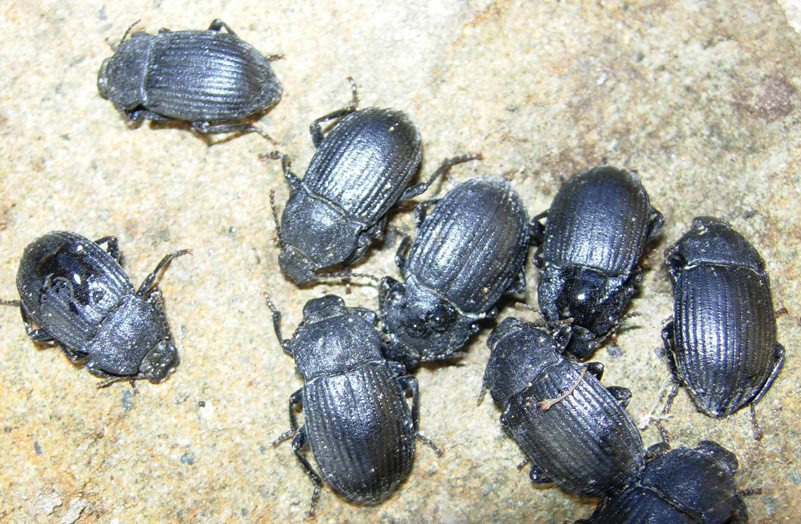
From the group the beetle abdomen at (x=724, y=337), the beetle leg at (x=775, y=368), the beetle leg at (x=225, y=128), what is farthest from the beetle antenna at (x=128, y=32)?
the beetle leg at (x=775, y=368)

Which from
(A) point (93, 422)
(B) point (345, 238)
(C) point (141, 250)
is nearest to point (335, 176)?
(B) point (345, 238)

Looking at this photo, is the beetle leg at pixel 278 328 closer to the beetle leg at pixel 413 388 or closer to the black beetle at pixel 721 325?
the beetle leg at pixel 413 388

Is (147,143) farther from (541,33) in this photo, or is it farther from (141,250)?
(541,33)

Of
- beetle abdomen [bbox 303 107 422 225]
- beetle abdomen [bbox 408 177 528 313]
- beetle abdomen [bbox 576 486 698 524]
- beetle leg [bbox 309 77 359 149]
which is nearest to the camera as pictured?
beetle abdomen [bbox 576 486 698 524]

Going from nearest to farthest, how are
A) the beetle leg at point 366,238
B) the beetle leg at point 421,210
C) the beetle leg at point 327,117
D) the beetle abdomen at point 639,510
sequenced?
the beetle abdomen at point 639,510
the beetle leg at point 421,210
the beetle leg at point 366,238
the beetle leg at point 327,117

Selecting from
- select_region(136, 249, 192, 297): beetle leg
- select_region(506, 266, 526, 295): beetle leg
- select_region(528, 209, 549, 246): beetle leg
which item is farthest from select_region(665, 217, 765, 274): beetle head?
select_region(136, 249, 192, 297): beetle leg

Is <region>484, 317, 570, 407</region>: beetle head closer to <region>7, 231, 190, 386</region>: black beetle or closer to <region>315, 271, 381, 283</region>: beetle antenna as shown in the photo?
<region>315, 271, 381, 283</region>: beetle antenna
